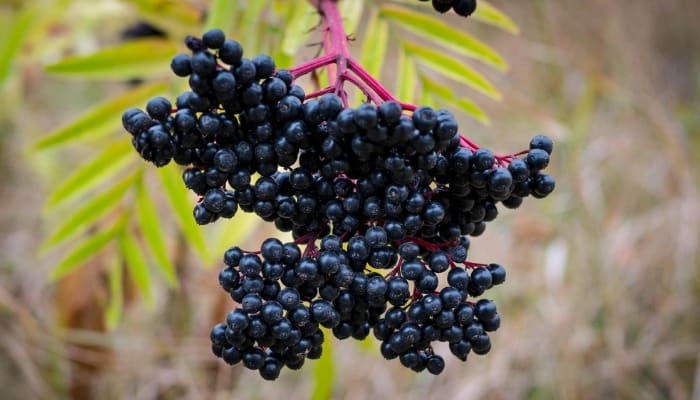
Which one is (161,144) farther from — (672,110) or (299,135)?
(672,110)

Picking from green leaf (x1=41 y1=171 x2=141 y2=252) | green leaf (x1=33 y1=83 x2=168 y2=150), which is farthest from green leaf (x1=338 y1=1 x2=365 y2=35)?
green leaf (x1=41 y1=171 x2=141 y2=252)

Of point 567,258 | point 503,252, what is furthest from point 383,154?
point 503,252

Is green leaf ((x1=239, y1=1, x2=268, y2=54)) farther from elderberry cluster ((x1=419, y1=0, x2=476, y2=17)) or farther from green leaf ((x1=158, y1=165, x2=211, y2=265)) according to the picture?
elderberry cluster ((x1=419, y1=0, x2=476, y2=17))

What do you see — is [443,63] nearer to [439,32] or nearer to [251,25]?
[439,32]

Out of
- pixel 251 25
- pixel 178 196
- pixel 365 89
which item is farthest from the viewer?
pixel 178 196

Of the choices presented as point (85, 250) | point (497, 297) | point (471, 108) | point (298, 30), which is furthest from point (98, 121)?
point (497, 297)

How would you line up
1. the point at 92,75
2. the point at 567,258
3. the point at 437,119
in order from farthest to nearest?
the point at 567,258
the point at 92,75
the point at 437,119

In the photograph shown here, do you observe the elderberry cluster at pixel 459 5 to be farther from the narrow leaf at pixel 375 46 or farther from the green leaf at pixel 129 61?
the green leaf at pixel 129 61

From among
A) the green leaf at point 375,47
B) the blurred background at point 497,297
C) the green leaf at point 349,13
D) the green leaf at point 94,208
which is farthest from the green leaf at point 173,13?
the green leaf at point 349,13
